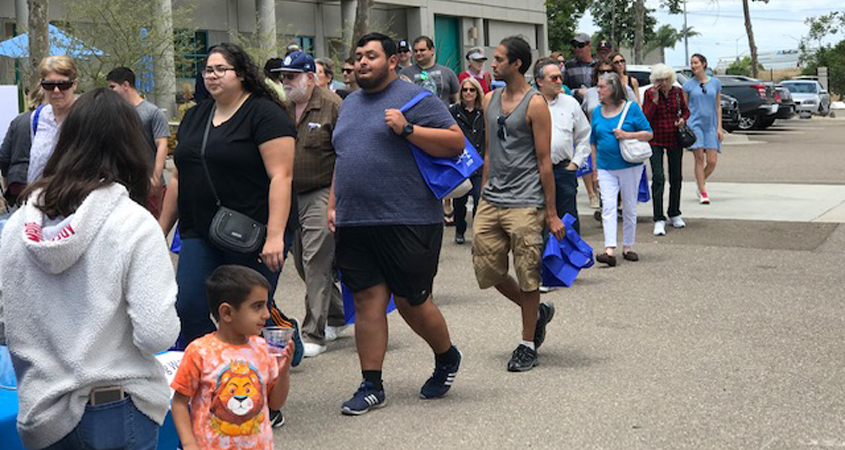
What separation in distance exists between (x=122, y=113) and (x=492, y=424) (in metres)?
2.94

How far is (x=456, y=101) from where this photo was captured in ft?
42.1

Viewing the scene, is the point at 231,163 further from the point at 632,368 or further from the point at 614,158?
the point at 614,158

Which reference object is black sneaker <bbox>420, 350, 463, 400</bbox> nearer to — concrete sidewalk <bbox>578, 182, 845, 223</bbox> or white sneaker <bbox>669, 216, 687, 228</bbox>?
white sneaker <bbox>669, 216, 687, 228</bbox>

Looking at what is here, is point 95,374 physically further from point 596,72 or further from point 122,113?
point 596,72

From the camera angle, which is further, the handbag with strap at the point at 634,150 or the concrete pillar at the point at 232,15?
the concrete pillar at the point at 232,15

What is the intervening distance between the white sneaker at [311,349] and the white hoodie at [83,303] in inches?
161

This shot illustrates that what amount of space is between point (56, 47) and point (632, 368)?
792 inches

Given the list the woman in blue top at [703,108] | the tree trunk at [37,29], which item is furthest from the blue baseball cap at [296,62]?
the tree trunk at [37,29]

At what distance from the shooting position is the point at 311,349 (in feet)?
24.1

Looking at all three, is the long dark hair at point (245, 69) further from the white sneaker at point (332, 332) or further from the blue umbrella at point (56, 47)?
the blue umbrella at point (56, 47)

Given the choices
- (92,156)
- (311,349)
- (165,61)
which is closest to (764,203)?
(311,349)

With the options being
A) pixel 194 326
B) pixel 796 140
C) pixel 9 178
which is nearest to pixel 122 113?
pixel 194 326

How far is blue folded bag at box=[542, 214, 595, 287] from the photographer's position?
721 cm

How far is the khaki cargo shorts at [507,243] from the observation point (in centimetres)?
683
